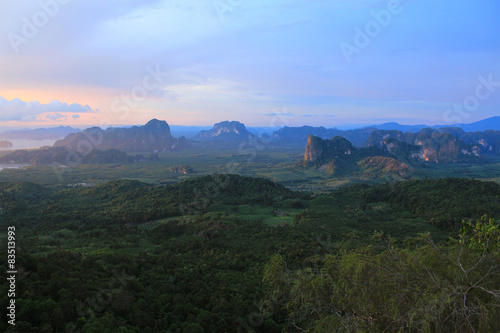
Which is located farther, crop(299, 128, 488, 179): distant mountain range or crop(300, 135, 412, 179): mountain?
crop(299, 128, 488, 179): distant mountain range

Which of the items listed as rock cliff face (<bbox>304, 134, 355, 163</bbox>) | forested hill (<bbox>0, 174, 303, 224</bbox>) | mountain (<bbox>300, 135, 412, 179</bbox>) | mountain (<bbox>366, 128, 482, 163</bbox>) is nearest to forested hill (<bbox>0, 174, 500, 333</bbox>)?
forested hill (<bbox>0, 174, 303, 224</bbox>)

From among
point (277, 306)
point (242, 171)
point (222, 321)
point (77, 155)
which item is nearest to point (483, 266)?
point (277, 306)

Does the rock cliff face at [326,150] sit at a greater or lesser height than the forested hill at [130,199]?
greater

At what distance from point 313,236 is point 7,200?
47.0 m

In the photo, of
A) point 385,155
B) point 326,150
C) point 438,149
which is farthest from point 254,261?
point 438,149

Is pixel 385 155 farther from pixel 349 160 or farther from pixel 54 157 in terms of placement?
pixel 54 157

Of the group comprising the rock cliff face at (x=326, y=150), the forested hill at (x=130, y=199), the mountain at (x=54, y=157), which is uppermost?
the rock cliff face at (x=326, y=150)

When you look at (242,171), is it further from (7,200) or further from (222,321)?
(222,321)

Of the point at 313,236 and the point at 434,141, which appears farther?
the point at 434,141

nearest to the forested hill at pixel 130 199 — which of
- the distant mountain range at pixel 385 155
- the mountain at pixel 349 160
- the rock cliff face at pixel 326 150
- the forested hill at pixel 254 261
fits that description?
the forested hill at pixel 254 261

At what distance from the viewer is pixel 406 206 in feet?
147

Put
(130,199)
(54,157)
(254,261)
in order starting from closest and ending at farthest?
1. (254,261)
2. (130,199)
3. (54,157)

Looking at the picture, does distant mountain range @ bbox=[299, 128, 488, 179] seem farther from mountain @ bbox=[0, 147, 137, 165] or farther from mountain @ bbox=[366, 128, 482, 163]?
mountain @ bbox=[0, 147, 137, 165]

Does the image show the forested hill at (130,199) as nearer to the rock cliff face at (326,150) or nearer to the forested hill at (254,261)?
the forested hill at (254,261)
